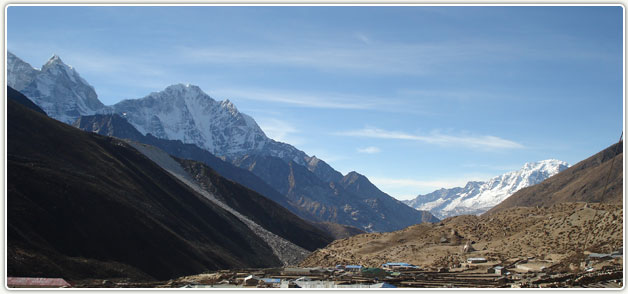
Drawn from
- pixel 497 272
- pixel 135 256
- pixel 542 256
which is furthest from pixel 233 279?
pixel 135 256

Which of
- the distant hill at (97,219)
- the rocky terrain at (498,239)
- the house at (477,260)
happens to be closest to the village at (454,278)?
the house at (477,260)

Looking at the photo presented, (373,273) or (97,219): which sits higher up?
(97,219)

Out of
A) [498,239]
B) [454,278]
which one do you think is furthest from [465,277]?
[498,239]

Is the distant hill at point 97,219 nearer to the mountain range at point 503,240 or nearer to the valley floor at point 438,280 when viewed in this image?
the mountain range at point 503,240

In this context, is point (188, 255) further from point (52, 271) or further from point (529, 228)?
point (529, 228)

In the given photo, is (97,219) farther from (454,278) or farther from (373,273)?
(454,278)

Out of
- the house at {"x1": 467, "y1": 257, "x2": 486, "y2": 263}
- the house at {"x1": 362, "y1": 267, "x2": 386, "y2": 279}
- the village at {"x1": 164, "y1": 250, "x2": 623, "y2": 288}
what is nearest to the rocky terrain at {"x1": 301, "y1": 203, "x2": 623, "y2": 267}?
the house at {"x1": 467, "y1": 257, "x2": 486, "y2": 263}
